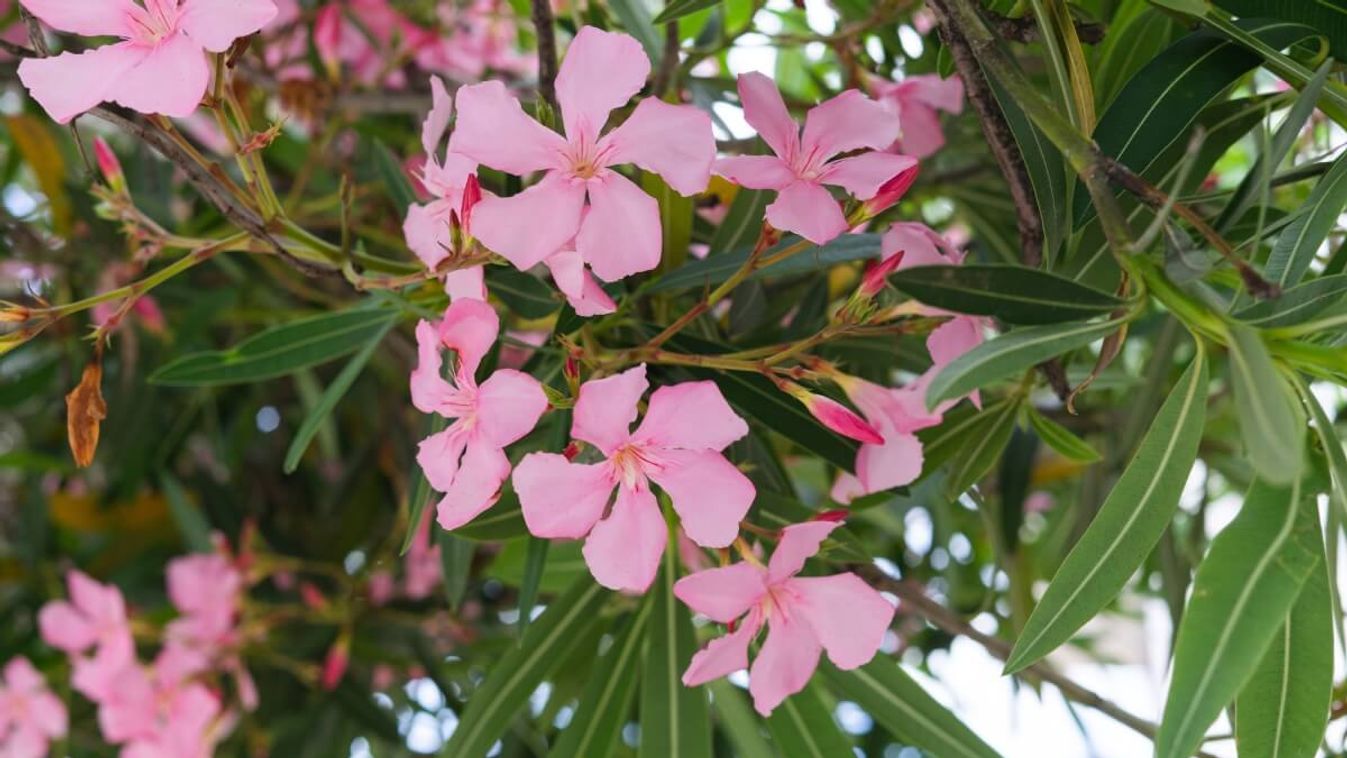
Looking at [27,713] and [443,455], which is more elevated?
[443,455]

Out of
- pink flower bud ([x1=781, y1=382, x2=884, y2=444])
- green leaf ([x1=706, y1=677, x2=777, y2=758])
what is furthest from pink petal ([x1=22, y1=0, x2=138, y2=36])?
green leaf ([x1=706, y1=677, x2=777, y2=758])

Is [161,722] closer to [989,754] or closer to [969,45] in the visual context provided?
[989,754]

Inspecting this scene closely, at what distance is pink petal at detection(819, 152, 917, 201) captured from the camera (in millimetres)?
587

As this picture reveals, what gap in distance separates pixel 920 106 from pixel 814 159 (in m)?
0.26

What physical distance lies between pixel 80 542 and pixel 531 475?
1.50 metres

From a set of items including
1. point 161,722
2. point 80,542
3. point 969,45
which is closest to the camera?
point 969,45

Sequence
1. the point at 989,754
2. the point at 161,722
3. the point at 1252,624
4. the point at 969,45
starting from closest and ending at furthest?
the point at 1252,624 → the point at 969,45 → the point at 989,754 → the point at 161,722

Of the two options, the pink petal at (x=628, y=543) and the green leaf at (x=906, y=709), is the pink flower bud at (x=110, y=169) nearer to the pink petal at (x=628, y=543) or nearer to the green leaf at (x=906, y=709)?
the pink petal at (x=628, y=543)

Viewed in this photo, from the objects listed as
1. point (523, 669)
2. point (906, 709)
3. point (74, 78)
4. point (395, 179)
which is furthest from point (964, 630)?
point (74, 78)

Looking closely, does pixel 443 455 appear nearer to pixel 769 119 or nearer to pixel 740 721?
pixel 769 119

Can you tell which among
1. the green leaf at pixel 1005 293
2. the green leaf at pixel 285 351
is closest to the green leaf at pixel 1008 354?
the green leaf at pixel 1005 293

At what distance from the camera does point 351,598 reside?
143 cm

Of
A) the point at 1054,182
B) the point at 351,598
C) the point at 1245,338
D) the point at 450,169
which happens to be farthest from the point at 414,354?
the point at 1245,338

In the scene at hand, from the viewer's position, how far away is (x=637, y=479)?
565 millimetres
